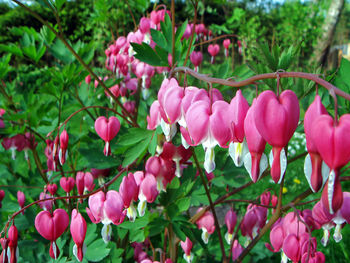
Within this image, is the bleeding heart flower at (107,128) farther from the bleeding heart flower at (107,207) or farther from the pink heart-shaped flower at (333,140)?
the pink heart-shaped flower at (333,140)

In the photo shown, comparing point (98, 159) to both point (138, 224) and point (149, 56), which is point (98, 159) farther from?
point (149, 56)

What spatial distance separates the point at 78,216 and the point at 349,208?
2.33ft

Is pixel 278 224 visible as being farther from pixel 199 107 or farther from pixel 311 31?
pixel 311 31

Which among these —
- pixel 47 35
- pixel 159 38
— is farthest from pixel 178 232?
pixel 47 35

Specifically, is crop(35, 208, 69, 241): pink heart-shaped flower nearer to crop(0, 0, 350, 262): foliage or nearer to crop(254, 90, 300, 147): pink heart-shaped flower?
crop(0, 0, 350, 262): foliage

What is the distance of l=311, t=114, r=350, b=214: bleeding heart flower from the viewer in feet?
1.40

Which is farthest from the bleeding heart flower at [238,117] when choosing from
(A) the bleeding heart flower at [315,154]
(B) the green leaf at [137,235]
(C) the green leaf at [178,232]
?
(B) the green leaf at [137,235]

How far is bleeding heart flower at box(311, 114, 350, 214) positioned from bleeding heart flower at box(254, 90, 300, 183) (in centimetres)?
6

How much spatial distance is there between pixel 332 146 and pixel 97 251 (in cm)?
99

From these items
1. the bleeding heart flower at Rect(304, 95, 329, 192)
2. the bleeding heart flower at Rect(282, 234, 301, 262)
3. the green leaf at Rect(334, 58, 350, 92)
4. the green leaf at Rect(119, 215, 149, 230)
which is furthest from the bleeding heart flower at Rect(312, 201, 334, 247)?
the green leaf at Rect(119, 215, 149, 230)

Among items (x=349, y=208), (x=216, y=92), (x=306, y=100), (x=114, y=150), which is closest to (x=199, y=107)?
(x=216, y=92)

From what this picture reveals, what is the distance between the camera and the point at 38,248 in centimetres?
140

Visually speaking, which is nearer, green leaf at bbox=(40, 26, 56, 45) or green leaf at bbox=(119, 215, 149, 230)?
green leaf at bbox=(119, 215, 149, 230)

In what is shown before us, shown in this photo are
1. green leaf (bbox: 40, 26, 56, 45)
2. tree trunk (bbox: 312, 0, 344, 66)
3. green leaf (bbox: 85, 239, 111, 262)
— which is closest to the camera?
green leaf (bbox: 85, 239, 111, 262)
